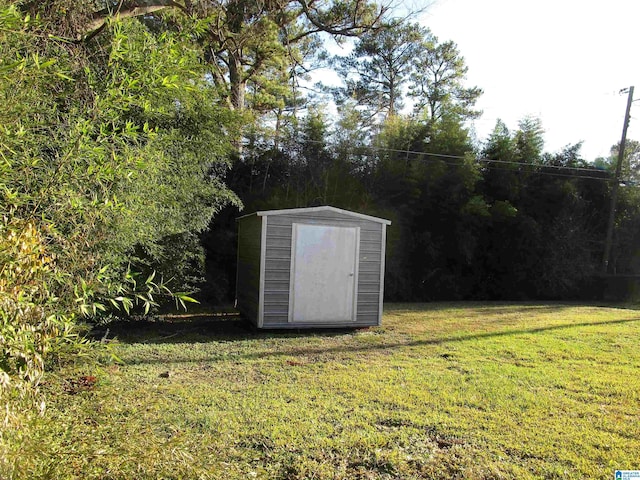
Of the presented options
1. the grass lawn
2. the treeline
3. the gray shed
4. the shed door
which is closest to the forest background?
the treeline

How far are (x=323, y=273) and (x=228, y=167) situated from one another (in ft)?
8.23

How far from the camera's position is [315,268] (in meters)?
6.04

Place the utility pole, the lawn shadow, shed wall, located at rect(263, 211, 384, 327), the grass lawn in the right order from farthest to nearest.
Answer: the utility pole < shed wall, located at rect(263, 211, 384, 327) < the lawn shadow < the grass lawn

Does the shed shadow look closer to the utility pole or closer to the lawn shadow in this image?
the lawn shadow

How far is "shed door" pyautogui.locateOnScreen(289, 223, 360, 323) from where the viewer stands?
598 cm

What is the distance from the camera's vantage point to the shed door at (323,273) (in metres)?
5.98

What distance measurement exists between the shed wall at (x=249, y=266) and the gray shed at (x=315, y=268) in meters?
0.01

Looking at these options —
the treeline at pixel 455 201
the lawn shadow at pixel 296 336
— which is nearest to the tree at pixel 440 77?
the treeline at pixel 455 201

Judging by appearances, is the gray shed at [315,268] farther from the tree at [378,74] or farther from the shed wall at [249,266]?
the tree at [378,74]

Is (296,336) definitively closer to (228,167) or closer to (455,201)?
(228,167)

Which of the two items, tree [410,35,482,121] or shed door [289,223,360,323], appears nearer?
shed door [289,223,360,323]

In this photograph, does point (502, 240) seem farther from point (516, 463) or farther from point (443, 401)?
point (516, 463)

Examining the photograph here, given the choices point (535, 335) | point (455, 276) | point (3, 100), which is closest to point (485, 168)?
point (455, 276)

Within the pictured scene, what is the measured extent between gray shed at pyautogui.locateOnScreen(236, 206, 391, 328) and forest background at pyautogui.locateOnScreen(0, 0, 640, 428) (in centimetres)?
94
